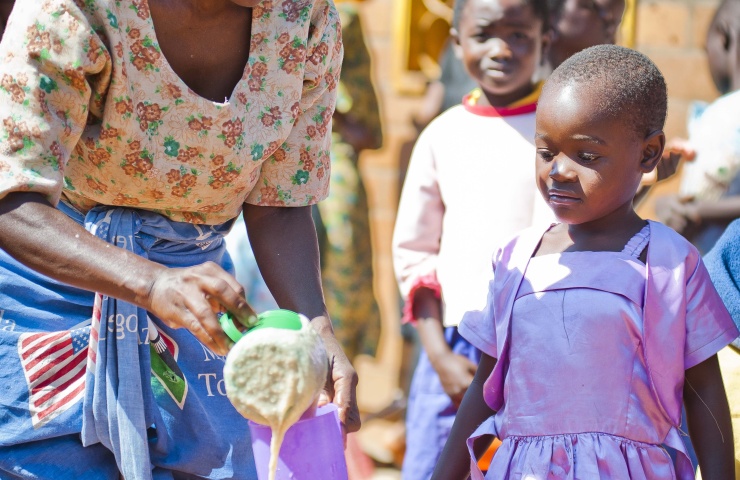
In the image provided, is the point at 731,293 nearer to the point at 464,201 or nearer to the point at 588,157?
the point at 588,157

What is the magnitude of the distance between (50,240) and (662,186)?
163 inches

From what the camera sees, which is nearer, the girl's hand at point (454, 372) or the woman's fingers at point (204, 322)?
the woman's fingers at point (204, 322)

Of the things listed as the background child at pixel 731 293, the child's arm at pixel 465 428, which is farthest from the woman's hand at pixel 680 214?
the child's arm at pixel 465 428

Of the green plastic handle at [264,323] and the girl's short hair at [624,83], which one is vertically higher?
the girl's short hair at [624,83]

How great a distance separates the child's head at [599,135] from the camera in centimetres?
249

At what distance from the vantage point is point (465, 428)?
8.79ft

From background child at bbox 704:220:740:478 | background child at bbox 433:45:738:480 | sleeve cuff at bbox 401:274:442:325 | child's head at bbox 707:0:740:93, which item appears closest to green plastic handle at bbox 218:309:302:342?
background child at bbox 433:45:738:480

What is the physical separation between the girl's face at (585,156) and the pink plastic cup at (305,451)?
2.39 ft

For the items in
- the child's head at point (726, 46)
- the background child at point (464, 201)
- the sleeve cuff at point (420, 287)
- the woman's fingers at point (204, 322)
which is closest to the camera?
the woman's fingers at point (204, 322)

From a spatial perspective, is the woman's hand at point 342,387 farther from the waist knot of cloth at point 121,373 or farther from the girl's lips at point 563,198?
the girl's lips at point 563,198

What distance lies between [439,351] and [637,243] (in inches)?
46.9

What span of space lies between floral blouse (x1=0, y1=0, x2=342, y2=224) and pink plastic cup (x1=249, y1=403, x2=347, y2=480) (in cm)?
62

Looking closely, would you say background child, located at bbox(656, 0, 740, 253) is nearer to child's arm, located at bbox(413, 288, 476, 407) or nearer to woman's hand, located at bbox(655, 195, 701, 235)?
woman's hand, located at bbox(655, 195, 701, 235)

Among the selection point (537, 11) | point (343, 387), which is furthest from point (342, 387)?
point (537, 11)
